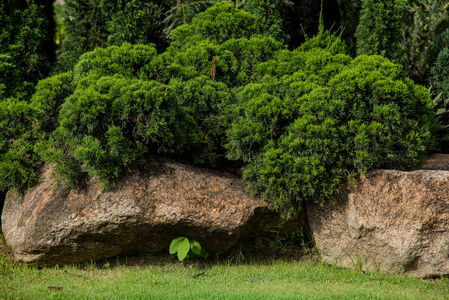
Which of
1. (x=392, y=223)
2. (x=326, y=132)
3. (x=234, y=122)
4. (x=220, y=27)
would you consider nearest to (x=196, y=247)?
(x=234, y=122)

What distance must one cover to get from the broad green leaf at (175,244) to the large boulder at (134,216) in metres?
0.08

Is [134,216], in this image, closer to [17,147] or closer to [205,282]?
[205,282]

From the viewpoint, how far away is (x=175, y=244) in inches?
184

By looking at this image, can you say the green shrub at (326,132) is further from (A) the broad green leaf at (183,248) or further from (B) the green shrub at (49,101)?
(B) the green shrub at (49,101)

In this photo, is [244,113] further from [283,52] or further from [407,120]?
[407,120]

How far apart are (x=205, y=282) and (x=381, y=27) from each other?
4565 millimetres

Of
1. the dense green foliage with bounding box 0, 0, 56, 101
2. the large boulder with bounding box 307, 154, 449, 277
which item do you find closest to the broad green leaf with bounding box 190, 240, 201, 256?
the large boulder with bounding box 307, 154, 449, 277

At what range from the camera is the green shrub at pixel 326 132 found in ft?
15.3

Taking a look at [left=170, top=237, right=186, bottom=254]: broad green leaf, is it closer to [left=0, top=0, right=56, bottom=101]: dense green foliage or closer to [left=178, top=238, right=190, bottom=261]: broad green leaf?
[left=178, top=238, right=190, bottom=261]: broad green leaf

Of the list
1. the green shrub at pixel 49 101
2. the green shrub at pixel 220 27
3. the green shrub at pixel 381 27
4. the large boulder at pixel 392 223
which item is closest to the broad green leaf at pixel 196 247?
the large boulder at pixel 392 223

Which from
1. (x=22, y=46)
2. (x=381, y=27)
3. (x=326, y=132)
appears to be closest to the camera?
(x=326, y=132)

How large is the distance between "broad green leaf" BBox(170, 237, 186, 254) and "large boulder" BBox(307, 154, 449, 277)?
155 centimetres

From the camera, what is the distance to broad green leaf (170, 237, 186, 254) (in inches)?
182

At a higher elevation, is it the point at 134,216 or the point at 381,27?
the point at 381,27
